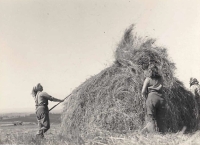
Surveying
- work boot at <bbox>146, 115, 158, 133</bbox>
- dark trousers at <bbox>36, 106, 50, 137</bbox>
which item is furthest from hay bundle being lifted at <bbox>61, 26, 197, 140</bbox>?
dark trousers at <bbox>36, 106, 50, 137</bbox>

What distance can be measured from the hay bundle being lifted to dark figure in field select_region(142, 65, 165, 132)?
309 mm

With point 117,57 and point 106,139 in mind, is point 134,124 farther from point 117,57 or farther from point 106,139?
point 117,57

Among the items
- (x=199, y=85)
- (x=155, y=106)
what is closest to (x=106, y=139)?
(x=155, y=106)

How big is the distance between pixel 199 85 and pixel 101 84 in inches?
131

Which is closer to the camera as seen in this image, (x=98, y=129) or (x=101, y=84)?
(x=98, y=129)

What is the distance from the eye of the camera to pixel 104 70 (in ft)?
29.1

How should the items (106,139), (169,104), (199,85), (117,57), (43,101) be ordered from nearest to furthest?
(106,139) < (169,104) < (43,101) < (117,57) < (199,85)

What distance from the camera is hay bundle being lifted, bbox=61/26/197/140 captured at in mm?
7559

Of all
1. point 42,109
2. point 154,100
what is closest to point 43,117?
point 42,109

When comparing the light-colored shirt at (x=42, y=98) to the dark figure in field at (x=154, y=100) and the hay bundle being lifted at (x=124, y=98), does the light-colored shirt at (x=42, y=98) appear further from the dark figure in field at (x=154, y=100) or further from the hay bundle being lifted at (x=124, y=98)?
the dark figure in field at (x=154, y=100)

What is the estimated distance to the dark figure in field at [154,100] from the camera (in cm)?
718

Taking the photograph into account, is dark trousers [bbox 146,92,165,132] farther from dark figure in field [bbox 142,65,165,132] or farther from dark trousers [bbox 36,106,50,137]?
dark trousers [bbox 36,106,50,137]

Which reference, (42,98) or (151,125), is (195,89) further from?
(42,98)

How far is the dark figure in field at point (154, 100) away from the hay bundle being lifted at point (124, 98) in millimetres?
309
